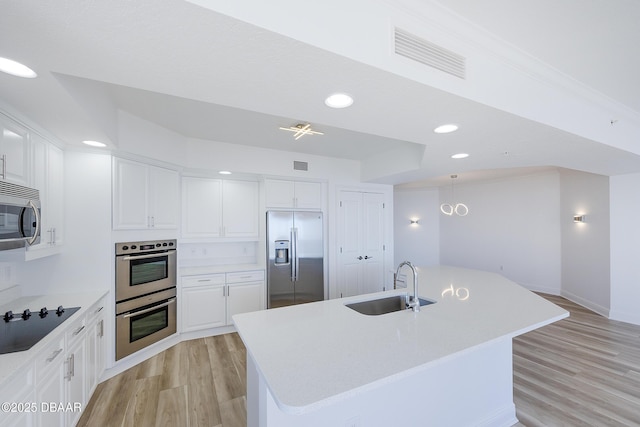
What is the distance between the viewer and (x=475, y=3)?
134cm

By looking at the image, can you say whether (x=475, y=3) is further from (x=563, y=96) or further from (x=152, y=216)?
(x=152, y=216)

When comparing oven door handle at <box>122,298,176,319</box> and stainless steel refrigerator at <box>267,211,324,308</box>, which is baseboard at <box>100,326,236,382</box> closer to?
oven door handle at <box>122,298,176,319</box>

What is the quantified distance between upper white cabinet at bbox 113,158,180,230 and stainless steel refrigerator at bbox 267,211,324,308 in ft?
4.21

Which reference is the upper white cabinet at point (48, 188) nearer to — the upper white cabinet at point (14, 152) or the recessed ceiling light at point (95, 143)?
the upper white cabinet at point (14, 152)

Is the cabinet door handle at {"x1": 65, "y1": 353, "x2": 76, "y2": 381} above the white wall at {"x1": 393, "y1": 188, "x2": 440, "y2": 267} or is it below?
below

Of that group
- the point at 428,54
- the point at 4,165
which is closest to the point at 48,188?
the point at 4,165

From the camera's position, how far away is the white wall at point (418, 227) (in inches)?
306

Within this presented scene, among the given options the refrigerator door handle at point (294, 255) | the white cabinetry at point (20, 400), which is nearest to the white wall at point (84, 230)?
the white cabinetry at point (20, 400)

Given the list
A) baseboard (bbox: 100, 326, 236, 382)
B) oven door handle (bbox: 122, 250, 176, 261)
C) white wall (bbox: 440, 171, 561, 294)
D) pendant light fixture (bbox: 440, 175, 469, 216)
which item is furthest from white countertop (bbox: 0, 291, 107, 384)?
white wall (bbox: 440, 171, 561, 294)

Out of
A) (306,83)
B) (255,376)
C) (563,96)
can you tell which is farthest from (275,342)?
(563,96)

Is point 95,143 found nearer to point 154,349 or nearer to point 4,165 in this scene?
point 4,165

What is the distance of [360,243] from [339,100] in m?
3.35

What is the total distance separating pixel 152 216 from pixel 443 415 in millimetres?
3342

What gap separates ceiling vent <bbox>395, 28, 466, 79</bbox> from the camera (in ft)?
4.45
